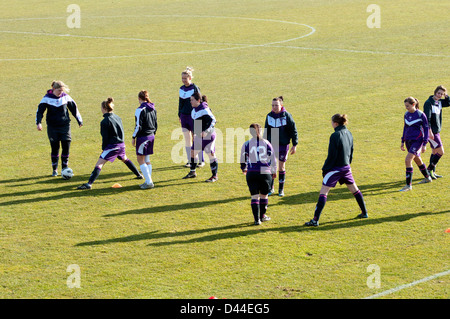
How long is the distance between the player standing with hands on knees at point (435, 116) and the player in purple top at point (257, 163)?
443 centimetres

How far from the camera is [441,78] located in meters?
24.8

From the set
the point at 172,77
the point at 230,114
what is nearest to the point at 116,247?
the point at 230,114

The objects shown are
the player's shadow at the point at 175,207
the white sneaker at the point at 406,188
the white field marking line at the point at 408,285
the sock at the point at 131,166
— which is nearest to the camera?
the white field marking line at the point at 408,285

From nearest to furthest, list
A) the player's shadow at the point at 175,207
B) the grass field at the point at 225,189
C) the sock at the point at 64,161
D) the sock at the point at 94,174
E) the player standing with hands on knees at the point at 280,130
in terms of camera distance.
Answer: the grass field at the point at 225,189
the player's shadow at the point at 175,207
the player standing with hands on knees at the point at 280,130
the sock at the point at 94,174
the sock at the point at 64,161

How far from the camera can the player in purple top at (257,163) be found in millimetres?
11844

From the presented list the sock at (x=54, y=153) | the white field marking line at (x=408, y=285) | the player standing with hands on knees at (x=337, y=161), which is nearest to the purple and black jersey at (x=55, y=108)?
the sock at (x=54, y=153)

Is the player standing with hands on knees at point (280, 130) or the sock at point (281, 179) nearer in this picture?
the player standing with hands on knees at point (280, 130)

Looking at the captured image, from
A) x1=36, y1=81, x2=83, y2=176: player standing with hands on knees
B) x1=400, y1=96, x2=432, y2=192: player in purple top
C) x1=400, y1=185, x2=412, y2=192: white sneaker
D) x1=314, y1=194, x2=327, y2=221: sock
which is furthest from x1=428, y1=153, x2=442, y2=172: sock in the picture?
x1=36, y1=81, x2=83, y2=176: player standing with hands on knees

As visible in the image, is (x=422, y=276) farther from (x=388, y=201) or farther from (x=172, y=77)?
(x=172, y=77)

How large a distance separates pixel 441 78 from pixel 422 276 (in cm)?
1674

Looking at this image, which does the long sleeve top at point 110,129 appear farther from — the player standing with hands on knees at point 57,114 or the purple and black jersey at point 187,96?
the purple and black jersey at point 187,96

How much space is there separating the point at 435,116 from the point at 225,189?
5.08 metres

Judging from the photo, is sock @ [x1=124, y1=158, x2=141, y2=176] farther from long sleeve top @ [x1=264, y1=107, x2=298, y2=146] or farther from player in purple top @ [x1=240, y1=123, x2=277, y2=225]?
player in purple top @ [x1=240, y1=123, x2=277, y2=225]

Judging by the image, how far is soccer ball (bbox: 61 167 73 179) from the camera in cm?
1525
